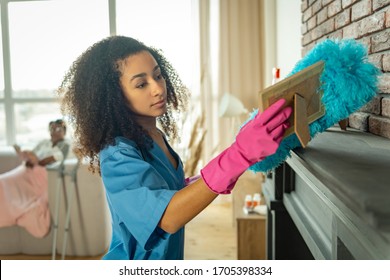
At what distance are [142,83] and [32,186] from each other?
0.76 meters

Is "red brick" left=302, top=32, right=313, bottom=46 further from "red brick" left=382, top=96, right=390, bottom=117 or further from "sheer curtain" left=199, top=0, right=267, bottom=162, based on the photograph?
"red brick" left=382, top=96, right=390, bottom=117

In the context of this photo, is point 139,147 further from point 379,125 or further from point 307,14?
point 307,14

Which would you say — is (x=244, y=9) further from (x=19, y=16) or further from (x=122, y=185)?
(x=122, y=185)

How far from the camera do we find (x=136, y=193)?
631 mm

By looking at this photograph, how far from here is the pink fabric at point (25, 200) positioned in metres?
1.14

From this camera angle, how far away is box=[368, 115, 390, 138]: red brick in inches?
27.5

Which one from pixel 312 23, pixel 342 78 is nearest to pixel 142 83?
pixel 342 78

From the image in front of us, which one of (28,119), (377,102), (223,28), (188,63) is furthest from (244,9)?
(377,102)

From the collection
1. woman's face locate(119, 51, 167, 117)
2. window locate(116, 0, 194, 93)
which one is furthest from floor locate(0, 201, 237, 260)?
woman's face locate(119, 51, 167, 117)

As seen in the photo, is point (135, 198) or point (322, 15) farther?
point (322, 15)

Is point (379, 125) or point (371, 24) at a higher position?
point (371, 24)

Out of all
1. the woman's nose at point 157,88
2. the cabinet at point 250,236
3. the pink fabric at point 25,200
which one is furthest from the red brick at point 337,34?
the pink fabric at point 25,200

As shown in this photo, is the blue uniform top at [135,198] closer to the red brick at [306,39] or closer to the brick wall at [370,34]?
the brick wall at [370,34]

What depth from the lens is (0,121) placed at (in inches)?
45.7
